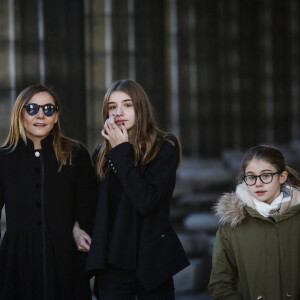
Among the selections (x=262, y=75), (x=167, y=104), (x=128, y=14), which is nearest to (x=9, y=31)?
(x=128, y=14)

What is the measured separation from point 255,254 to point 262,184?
35 centimetres

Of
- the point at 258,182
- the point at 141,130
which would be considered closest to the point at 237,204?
the point at 258,182

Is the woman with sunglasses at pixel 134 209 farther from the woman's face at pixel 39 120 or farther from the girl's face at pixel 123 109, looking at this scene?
the woman's face at pixel 39 120

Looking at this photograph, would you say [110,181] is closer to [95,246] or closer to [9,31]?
[95,246]

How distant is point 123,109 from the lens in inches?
150

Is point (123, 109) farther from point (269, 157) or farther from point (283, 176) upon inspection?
point (283, 176)

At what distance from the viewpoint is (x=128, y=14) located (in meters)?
7.73

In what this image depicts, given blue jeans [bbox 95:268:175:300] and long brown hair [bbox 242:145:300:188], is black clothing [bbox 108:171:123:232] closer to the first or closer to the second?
blue jeans [bbox 95:268:175:300]

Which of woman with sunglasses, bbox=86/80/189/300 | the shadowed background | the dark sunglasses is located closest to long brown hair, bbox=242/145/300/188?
woman with sunglasses, bbox=86/80/189/300

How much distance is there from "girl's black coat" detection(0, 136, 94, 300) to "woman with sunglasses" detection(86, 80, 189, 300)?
20cm

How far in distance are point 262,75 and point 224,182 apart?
178cm

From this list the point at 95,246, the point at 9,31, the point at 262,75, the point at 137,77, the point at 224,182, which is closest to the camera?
the point at 95,246

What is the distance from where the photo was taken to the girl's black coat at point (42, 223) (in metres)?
3.86

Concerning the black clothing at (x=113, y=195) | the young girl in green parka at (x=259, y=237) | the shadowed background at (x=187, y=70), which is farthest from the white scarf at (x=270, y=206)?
the shadowed background at (x=187, y=70)
